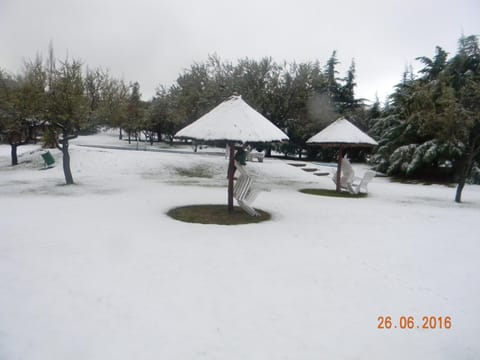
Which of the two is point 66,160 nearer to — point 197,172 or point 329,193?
point 197,172

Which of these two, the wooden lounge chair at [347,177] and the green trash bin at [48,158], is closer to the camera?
the wooden lounge chair at [347,177]

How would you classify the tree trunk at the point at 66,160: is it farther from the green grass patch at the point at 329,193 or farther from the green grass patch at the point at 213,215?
Result: the green grass patch at the point at 329,193

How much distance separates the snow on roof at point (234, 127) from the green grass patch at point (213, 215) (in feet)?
6.92

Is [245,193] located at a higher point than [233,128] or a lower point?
lower

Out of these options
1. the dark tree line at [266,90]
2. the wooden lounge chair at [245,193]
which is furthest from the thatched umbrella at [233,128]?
the dark tree line at [266,90]

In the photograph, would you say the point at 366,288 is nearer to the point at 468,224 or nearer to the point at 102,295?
the point at 102,295

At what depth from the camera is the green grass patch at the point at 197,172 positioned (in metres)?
19.0

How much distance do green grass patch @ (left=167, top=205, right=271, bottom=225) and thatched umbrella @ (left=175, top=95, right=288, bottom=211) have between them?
432mm

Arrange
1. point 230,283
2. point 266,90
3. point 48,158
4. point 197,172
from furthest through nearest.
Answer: point 266,90, point 197,172, point 48,158, point 230,283

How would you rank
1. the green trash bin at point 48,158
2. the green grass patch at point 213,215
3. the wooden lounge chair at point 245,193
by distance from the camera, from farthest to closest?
the green trash bin at point 48,158 < the wooden lounge chair at point 245,193 < the green grass patch at point 213,215

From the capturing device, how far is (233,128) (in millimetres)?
8570

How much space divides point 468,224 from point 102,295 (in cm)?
977

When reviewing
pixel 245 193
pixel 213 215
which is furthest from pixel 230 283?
pixel 245 193

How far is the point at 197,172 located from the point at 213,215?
10636 mm
